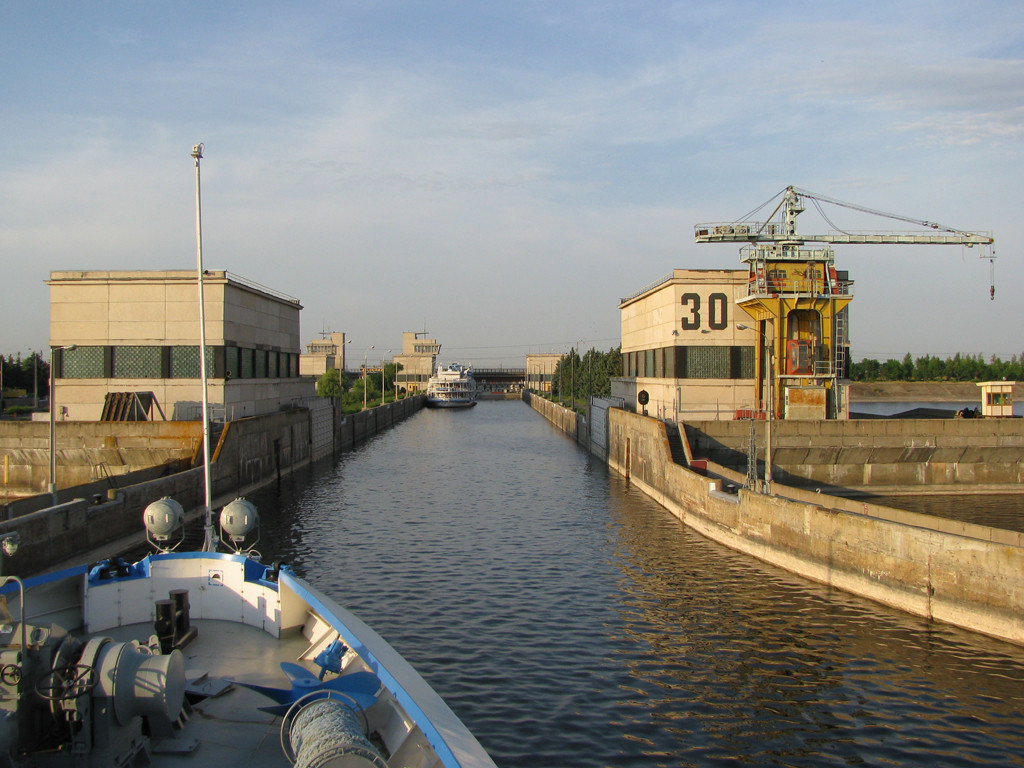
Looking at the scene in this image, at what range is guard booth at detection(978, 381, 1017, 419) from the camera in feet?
149

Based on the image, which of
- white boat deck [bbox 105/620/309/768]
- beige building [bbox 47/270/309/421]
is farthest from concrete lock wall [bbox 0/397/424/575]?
white boat deck [bbox 105/620/309/768]

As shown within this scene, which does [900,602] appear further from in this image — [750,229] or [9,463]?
[750,229]

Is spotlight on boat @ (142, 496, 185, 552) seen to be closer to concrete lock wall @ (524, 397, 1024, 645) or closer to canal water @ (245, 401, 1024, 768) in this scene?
canal water @ (245, 401, 1024, 768)

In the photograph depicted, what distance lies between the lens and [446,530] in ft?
109

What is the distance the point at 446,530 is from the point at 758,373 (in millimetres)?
Answer: 22269

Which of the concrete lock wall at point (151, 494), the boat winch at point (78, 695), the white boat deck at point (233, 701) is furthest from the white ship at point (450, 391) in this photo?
the boat winch at point (78, 695)

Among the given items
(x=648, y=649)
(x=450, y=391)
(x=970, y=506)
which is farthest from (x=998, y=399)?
(x=450, y=391)

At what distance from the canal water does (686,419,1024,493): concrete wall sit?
1006cm

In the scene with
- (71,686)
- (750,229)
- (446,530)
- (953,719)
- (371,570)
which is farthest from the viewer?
(750,229)

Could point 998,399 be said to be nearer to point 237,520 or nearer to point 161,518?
point 237,520

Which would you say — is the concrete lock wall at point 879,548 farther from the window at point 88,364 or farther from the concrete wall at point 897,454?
the window at point 88,364

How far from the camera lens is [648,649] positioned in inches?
760

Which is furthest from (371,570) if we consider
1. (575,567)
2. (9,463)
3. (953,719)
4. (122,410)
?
(9,463)

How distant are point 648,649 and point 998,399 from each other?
120 feet
